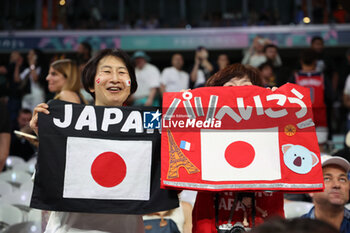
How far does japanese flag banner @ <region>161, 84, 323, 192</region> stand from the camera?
94.5 inches

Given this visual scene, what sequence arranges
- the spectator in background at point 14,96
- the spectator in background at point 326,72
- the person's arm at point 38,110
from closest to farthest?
the person's arm at point 38,110 < the spectator in background at point 326,72 < the spectator in background at point 14,96

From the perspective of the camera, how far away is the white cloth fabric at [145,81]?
7578 mm

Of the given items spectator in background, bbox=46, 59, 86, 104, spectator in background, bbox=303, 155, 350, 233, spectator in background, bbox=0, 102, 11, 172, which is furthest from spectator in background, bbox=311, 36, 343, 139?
spectator in background, bbox=0, 102, 11, 172

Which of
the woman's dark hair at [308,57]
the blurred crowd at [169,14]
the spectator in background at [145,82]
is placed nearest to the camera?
the woman's dark hair at [308,57]

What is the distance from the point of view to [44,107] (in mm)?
2562

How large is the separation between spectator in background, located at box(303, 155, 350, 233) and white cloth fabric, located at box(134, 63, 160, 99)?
4.59 m

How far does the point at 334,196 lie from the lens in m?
3.19

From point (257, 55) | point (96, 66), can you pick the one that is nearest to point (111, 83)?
point (96, 66)

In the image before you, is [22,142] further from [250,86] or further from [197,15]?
[197,15]

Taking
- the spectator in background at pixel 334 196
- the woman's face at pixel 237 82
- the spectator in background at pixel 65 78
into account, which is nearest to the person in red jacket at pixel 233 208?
the woman's face at pixel 237 82

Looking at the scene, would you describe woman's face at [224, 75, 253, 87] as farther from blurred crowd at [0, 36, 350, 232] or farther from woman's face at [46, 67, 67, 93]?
woman's face at [46, 67, 67, 93]

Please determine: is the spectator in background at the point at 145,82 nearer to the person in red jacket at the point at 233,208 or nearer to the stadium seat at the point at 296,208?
the stadium seat at the point at 296,208

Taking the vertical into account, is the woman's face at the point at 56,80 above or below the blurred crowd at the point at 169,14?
below

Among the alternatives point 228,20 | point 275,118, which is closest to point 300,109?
point 275,118
